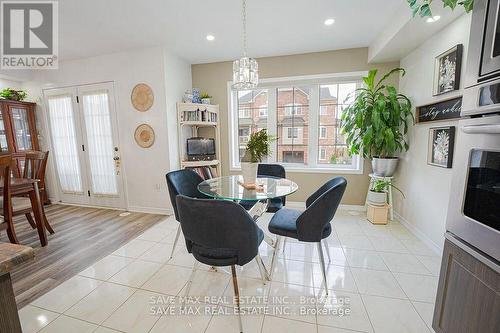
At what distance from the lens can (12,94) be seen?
3771 millimetres

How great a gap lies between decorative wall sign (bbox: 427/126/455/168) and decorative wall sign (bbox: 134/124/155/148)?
12.6 ft

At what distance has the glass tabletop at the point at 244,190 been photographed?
1.83m

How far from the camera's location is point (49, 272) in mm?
2086

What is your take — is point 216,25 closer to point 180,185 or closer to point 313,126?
point 180,185

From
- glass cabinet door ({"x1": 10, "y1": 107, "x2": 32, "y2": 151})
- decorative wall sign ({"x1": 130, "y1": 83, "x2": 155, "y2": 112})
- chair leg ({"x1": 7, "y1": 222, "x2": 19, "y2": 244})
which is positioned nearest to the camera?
chair leg ({"x1": 7, "y1": 222, "x2": 19, "y2": 244})

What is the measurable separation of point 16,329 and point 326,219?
1.71m

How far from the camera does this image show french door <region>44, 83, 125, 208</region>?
372cm

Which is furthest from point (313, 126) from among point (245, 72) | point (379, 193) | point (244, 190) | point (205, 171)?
point (244, 190)

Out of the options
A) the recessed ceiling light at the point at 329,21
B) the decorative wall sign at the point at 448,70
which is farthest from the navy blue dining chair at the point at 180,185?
the decorative wall sign at the point at 448,70

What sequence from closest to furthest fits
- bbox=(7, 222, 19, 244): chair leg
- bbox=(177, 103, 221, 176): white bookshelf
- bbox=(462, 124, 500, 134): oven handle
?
bbox=(462, 124, 500, 134): oven handle
bbox=(7, 222, 19, 244): chair leg
bbox=(177, 103, 221, 176): white bookshelf

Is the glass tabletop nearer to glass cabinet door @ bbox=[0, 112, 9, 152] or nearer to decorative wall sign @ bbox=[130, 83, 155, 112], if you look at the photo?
decorative wall sign @ bbox=[130, 83, 155, 112]

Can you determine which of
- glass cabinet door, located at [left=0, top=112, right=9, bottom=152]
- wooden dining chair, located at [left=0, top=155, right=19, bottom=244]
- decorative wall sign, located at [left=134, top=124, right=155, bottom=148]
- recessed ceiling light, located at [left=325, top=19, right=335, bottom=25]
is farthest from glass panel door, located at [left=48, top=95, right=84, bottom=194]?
recessed ceiling light, located at [left=325, top=19, right=335, bottom=25]

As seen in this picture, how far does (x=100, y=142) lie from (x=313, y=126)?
12.4 feet

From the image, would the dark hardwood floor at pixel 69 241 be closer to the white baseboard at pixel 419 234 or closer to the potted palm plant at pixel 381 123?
the potted palm plant at pixel 381 123
